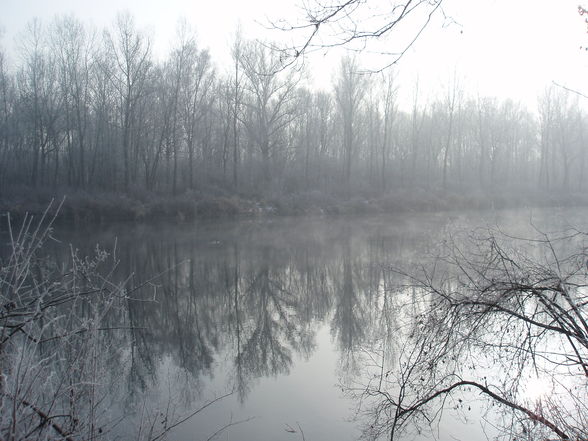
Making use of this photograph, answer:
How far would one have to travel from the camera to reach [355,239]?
20797 mm

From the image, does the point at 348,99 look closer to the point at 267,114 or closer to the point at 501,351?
the point at 267,114

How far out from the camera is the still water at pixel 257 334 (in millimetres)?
5699

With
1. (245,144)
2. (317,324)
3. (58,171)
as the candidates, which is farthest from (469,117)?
(317,324)

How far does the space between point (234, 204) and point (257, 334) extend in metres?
23.0

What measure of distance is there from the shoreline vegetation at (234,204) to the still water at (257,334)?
9894 mm

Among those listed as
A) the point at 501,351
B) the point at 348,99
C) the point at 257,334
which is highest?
the point at 348,99

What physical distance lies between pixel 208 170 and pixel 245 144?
592cm

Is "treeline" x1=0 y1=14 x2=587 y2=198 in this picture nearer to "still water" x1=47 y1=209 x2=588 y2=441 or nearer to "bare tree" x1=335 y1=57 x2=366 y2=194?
"bare tree" x1=335 y1=57 x2=366 y2=194

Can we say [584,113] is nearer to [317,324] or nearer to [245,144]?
[245,144]

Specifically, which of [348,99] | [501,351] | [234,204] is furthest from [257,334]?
[348,99]

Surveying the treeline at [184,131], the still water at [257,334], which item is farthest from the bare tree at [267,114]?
the still water at [257,334]

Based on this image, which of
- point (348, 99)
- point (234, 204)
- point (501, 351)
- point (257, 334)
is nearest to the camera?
point (501, 351)

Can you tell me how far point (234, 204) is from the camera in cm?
3155

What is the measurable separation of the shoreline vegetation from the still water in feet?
32.5
